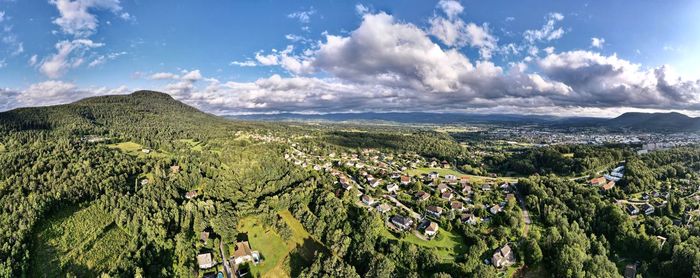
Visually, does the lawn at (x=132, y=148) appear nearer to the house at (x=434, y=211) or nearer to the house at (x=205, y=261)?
the house at (x=205, y=261)

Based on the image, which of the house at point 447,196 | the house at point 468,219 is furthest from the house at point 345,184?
the house at point 468,219

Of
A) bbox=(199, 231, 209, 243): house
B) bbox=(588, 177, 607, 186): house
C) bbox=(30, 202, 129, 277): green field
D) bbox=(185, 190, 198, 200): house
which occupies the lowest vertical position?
bbox=(30, 202, 129, 277): green field

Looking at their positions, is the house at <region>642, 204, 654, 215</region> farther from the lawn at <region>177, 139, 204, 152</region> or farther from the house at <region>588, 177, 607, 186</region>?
the lawn at <region>177, 139, 204, 152</region>

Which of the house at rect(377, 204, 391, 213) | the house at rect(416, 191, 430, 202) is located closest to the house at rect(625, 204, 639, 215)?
the house at rect(416, 191, 430, 202)

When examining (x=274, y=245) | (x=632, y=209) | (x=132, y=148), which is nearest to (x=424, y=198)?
(x=274, y=245)

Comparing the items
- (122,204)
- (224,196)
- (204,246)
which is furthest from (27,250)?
(224,196)
